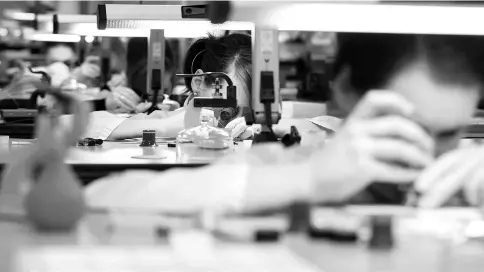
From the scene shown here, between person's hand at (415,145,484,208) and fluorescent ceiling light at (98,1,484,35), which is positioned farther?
fluorescent ceiling light at (98,1,484,35)

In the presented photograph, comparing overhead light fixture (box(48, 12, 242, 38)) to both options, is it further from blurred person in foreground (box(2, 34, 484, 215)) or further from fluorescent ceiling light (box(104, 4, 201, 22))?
blurred person in foreground (box(2, 34, 484, 215))

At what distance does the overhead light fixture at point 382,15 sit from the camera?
2070 mm

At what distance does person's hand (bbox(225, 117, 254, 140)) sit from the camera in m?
4.04

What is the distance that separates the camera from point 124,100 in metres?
5.49

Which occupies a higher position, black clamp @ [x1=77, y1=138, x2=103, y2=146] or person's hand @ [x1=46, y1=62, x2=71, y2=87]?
person's hand @ [x1=46, y1=62, x2=71, y2=87]

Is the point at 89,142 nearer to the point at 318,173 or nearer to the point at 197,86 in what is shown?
the point at 197,86

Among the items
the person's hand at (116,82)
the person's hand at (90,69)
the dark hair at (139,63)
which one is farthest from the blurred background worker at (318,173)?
the person's hand at (90,69)

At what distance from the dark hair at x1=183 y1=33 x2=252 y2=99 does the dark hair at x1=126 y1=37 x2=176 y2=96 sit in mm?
1441

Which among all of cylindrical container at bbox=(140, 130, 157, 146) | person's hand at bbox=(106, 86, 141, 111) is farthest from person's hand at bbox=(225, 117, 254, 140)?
person's hand at bbox=(106, 86, 141, 111)

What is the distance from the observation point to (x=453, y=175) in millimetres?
1757

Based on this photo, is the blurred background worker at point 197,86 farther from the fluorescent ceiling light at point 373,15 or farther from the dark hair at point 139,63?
the fluorescent ceiling light at point 373,15

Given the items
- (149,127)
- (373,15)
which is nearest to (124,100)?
(149,127)

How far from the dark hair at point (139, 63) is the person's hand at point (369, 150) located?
4.08 metres

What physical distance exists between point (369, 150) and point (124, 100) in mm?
3952
